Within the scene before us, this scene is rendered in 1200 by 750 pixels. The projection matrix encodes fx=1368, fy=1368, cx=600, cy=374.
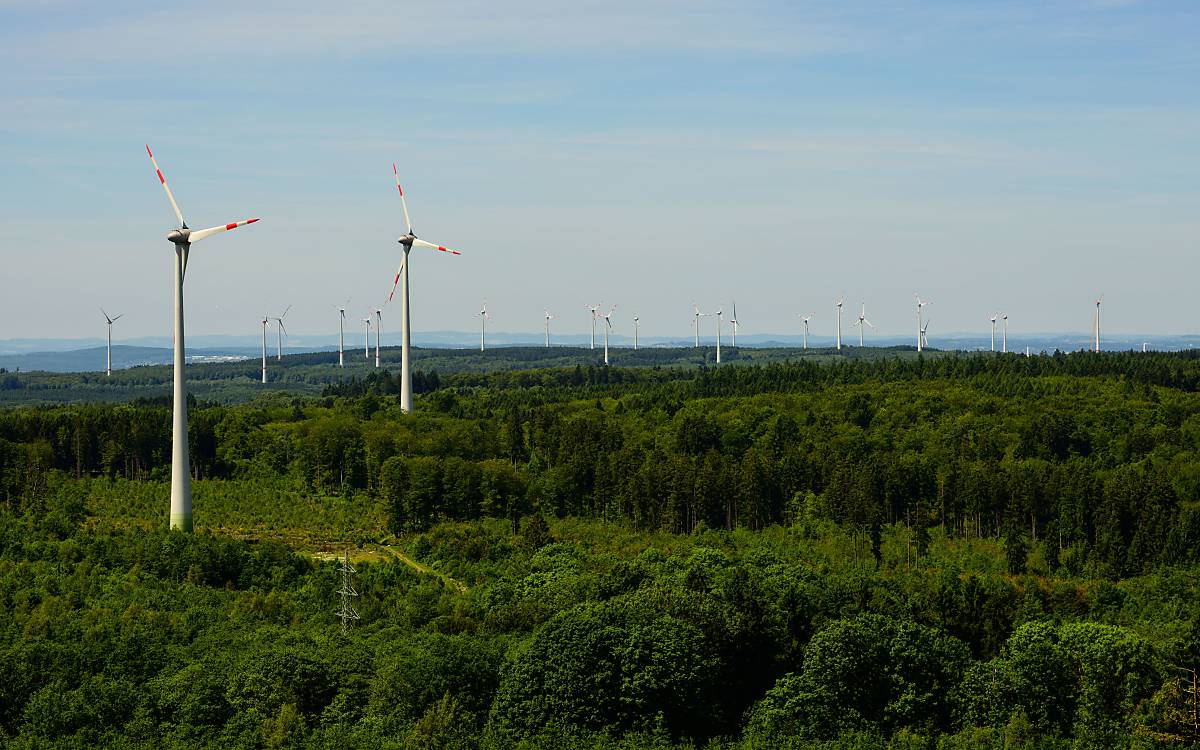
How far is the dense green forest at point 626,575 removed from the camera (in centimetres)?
5819

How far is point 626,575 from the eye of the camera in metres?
78.2

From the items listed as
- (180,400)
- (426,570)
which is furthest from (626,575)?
(180,400)

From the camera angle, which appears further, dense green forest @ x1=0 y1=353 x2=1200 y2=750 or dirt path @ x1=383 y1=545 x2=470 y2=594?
dirt path @ x1=383 y1=545 x2=470 y2=594

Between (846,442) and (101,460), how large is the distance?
2942 inches

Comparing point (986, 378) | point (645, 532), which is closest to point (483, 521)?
point (645, 532)

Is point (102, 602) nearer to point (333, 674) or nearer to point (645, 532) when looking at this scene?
point (333, 674)

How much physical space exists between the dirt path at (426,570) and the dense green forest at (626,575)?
519 millimetres

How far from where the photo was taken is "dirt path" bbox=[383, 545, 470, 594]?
8869 cm

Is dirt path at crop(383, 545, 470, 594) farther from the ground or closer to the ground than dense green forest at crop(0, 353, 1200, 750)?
closer to the ground

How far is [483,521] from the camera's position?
117m

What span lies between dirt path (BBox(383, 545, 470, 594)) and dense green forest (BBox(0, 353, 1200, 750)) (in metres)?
0.52

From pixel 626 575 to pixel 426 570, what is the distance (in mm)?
22474

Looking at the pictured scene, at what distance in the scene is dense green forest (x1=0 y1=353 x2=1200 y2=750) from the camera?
5819 cm

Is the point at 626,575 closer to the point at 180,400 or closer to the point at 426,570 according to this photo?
the point at 426,570
